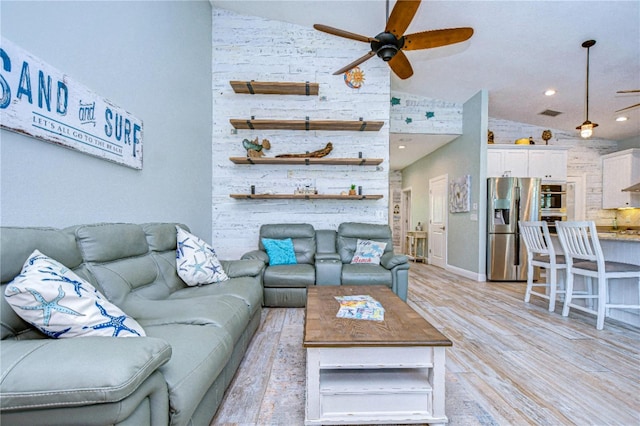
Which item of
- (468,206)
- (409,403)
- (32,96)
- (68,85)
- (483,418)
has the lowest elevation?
(483,418)

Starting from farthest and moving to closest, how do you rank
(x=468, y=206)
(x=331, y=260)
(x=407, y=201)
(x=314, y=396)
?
(x=407, y=201) < (x=468, y=206) < (x=331, y=260) < (x=314, y=396)

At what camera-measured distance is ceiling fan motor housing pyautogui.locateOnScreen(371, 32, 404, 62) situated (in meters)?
2.42

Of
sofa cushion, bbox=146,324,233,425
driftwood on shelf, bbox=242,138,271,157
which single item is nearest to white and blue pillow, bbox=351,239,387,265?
driftwood on shelf, bbox=242,138,271,157

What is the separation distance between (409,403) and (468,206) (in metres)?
4.41

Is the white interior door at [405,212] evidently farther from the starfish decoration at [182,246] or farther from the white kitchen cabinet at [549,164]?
the starfish decoration at [182,246]

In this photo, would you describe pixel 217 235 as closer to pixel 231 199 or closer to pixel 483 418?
pixel 231 199

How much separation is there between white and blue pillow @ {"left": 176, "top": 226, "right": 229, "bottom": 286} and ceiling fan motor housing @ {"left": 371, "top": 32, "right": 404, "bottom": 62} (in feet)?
7.58

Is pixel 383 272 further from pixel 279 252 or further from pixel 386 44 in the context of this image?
pixel 386 44

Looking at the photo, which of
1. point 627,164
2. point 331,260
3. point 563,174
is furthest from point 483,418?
point 627,164

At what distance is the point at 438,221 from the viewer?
6484mm

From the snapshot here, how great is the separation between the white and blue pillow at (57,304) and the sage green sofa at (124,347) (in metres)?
0.08

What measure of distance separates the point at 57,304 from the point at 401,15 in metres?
2.70

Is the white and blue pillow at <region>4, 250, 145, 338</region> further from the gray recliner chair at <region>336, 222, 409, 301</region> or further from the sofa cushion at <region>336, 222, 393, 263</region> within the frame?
the sofa cushion at <region>336, 222, 393, 263</region>

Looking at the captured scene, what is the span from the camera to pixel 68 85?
1661mm
